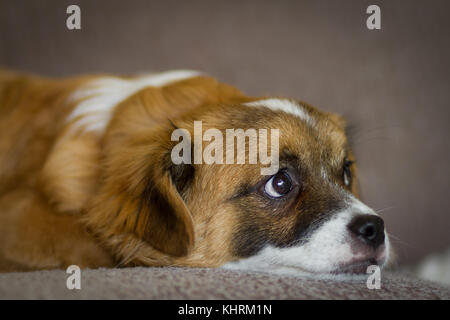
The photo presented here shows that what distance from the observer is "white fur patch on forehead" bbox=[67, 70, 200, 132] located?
5.46 ft

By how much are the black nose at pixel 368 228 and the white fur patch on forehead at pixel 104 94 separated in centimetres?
91

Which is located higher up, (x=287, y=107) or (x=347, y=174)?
(x=287, y=107)

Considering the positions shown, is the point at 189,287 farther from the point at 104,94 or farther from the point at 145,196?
the point at 104,94

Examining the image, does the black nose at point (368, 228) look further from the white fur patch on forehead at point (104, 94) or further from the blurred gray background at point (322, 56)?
the blurred gray background at point (322, 56)

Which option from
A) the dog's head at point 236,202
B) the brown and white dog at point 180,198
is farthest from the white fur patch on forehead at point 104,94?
the dog's head at point 236,202

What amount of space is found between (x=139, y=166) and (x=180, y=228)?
249 millimetres

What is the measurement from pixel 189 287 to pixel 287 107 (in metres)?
0.75

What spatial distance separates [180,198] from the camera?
136cm

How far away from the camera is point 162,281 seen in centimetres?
104

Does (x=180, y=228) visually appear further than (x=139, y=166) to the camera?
No

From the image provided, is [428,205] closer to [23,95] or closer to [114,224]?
[114,224]

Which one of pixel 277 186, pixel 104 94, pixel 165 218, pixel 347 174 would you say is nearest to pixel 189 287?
pixel 165 218

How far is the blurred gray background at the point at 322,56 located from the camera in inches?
92.0

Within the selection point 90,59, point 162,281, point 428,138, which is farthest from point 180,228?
point 428,138
